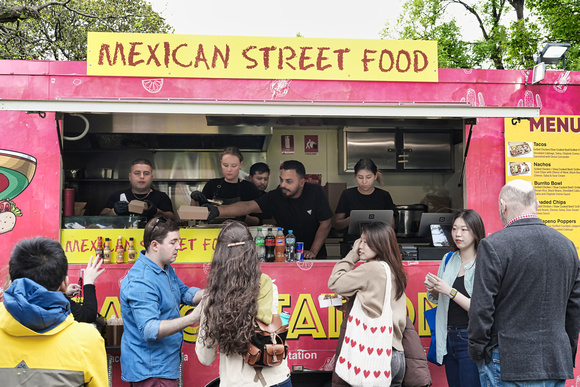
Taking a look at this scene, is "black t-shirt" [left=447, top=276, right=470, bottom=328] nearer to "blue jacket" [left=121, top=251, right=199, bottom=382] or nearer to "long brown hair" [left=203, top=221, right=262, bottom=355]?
"long brown hair" [left=203, top=221, right=262, bottom=355]

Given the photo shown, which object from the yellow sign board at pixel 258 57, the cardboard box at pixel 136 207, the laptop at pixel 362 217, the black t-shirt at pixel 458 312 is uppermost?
the yellow sign board at pixel 258 57

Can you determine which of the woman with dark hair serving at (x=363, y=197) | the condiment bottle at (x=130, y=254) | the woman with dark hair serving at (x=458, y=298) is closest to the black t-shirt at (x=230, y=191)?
the woman with dark hair serving at (x=363, y=197)

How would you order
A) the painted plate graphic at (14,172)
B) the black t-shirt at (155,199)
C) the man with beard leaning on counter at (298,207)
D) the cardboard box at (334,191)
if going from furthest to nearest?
the cardboard box at (334,191)
the man with beard leaning on counter at (298,207)
the black t-shirt at (155,199)
the painted plate graphic at (14,172)

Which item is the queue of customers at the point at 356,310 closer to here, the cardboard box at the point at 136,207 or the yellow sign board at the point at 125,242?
the yellow sign board at the point at 125,242

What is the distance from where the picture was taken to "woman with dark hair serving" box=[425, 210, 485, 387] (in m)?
3.41

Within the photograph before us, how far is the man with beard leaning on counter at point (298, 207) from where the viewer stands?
5.37m

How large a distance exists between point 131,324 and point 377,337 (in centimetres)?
157

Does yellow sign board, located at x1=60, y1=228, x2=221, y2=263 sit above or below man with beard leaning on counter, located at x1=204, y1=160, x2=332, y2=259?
below

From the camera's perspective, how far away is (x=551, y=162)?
4.46 metres

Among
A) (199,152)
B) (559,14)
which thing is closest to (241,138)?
(199,152)

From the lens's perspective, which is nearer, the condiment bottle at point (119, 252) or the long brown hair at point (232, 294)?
the long brown hair at point (232, 294)

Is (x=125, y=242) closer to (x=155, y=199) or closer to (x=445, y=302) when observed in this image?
(x=155, y=199)

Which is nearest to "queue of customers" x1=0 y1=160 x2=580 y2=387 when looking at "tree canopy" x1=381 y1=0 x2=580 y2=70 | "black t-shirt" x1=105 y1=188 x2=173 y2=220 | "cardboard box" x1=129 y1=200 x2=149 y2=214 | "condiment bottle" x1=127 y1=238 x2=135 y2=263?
"condiment bottle" x1=127 y1=238 x2=135 y2=263

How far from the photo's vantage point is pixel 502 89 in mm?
4484
